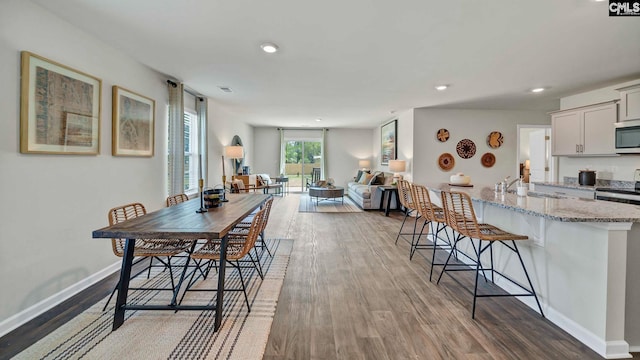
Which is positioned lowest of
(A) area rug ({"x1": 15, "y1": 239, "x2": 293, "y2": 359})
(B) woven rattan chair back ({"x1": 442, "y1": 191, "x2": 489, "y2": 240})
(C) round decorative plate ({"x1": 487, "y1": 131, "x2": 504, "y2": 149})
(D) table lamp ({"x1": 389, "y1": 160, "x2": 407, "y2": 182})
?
(A) area rug ({"x1": 15, "y1": 239, "x2": 293, "y2": 359})

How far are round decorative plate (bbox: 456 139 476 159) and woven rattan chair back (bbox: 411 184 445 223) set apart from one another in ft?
11.4

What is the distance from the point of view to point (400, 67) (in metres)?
3.51

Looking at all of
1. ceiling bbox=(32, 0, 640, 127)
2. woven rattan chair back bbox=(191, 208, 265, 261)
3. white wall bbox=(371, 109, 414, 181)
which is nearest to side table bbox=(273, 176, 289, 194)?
white wall bbox=(371, 109, 414, 181)

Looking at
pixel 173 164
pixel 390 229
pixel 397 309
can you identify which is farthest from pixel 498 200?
pixel 173 164

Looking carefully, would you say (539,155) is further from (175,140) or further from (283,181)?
(175,140)

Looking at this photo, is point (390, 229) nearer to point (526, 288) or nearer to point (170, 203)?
point (526, 288)

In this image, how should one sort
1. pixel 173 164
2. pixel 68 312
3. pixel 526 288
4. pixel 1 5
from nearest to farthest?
pixel 1 5 → pixel 68 312 → pixel 526 288 → pixel 173 164

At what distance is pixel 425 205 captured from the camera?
10.6ft

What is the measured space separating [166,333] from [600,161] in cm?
624

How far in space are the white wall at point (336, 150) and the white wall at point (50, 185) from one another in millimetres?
6780

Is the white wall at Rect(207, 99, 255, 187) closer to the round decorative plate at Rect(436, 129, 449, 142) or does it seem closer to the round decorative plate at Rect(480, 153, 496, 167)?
the round decorative plate at Rect(436, 129, 449, 142)

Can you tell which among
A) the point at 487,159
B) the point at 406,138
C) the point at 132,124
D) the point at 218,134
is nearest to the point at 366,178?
the point at 406,138

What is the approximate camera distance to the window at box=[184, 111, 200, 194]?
5002 millimetres

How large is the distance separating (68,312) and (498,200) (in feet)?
12.1
